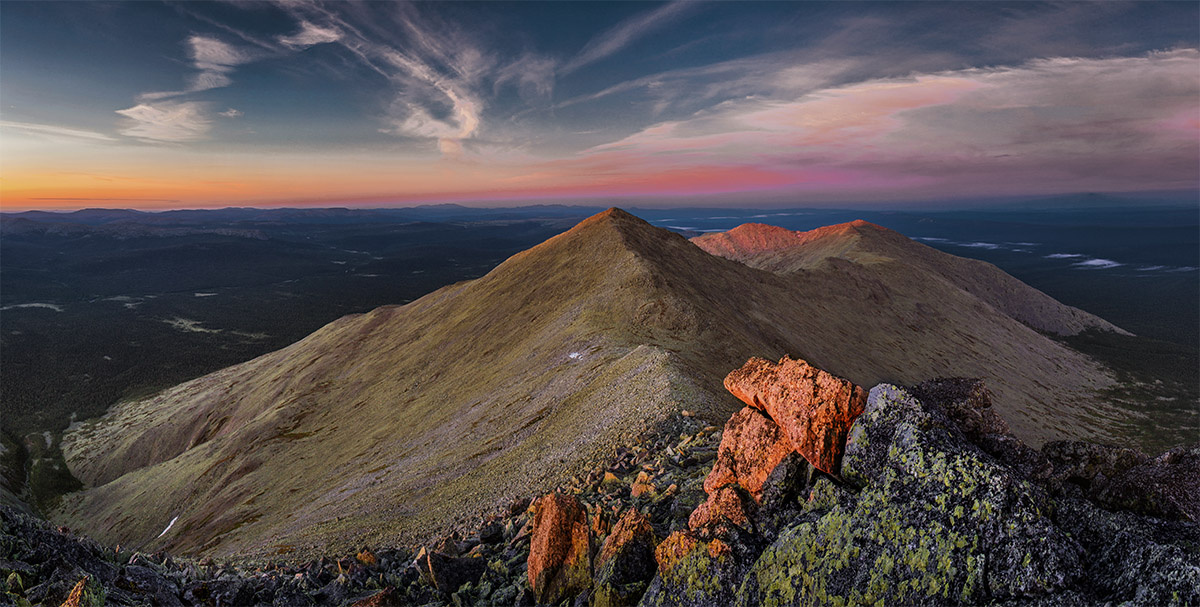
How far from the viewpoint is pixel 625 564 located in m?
15.3

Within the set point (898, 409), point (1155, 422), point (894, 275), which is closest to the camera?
point (898, 409)

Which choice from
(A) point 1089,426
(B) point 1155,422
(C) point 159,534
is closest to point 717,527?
Result: (C) point 159,534

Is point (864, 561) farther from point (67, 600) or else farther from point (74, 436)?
point (74, 436)

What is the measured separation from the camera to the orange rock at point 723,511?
14.3 m

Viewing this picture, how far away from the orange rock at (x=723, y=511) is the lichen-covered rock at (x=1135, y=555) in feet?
23.8

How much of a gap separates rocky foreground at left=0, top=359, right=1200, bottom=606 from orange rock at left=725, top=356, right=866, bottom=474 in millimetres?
47

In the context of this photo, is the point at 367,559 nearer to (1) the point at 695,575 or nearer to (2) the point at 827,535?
(1) the point at 695,575

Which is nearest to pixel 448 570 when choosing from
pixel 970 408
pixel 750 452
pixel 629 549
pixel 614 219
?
pixel 629 549

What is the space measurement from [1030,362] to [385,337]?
174128 millimetres

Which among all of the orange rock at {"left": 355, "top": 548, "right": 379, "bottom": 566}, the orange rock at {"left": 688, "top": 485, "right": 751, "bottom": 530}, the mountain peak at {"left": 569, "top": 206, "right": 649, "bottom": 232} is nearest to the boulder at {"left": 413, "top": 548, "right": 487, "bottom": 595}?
the orange rock at {"left": 355, "top": 548, "right": 379, "bottom": 566}

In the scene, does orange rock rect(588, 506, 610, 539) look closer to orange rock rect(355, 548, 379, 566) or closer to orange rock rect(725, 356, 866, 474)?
orange rock rect(725, 356, 866, 474)

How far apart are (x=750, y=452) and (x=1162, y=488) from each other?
9.45 meters

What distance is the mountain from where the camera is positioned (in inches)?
1471

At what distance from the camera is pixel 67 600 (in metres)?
14.1
